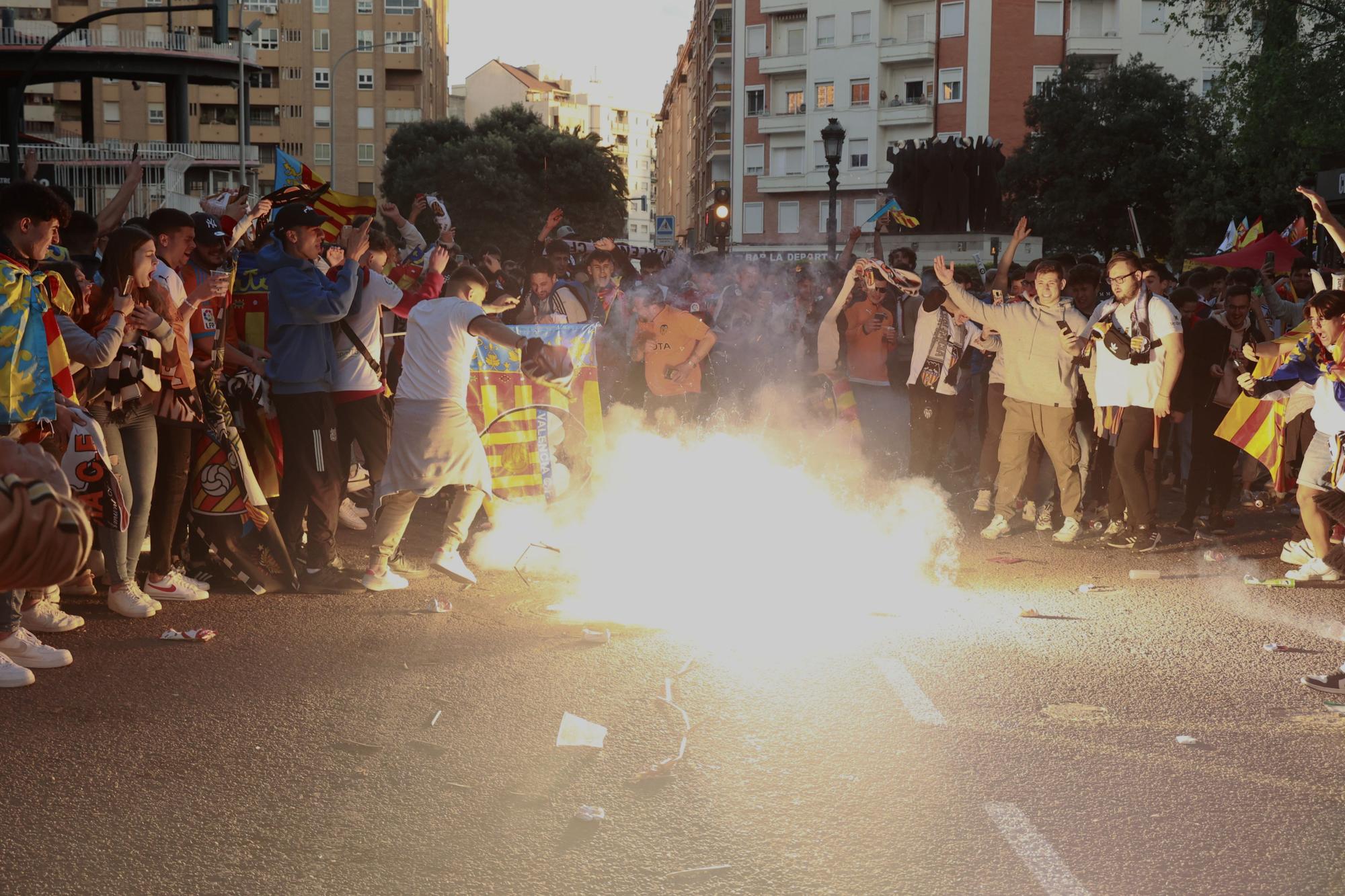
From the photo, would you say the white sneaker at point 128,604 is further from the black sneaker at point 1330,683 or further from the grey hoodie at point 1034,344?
the grey hoodie at point 1034,344

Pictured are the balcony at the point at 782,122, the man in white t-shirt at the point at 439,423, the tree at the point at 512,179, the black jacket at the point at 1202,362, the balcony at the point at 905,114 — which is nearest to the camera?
the man in white t-shirt at the point at 439,423

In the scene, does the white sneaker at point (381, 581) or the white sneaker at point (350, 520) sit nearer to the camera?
the white sneaker at point (381, 581)

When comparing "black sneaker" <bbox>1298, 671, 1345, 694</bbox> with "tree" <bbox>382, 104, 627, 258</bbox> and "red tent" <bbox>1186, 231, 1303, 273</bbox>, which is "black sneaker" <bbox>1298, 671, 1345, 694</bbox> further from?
"tree" <bbox>382, 104, 627, 258</bbox>

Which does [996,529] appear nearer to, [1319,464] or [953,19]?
[1319,464]

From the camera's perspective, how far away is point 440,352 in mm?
7766

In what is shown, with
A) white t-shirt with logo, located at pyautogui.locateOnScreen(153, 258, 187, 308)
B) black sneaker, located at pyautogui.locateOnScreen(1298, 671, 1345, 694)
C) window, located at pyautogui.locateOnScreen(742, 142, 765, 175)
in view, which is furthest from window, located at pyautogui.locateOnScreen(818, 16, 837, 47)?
black sneaker, located at pyautogui.locateOnScreen(1298, 671, 1345, 694)

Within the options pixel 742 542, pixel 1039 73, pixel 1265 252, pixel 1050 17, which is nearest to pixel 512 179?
pixel 1039 73

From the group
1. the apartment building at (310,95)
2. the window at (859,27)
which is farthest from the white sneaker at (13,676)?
the apartment building at (310,95)

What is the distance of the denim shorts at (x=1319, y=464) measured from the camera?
8148 millimetres

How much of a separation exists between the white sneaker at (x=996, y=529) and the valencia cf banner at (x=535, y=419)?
297 centimetres

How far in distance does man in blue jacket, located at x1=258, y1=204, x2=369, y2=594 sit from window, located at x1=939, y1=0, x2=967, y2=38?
64242 mm

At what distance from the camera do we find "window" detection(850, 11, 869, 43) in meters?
69.1

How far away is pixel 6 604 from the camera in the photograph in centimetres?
627

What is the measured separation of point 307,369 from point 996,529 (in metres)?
5.17
